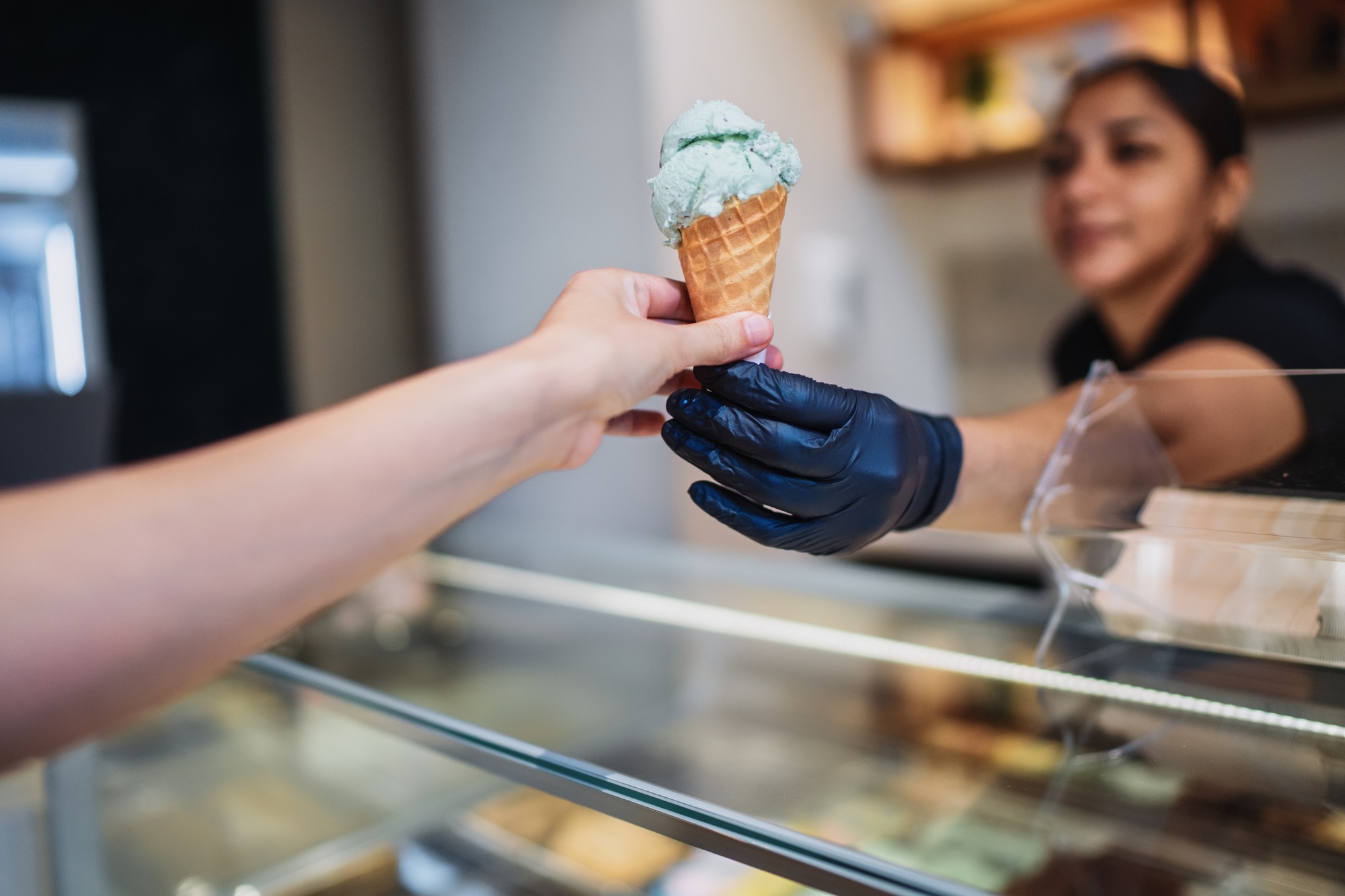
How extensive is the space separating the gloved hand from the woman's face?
3.56ft

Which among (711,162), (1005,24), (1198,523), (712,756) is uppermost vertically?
(1005,24)

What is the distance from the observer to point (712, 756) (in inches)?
23.4

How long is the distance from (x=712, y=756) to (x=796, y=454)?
199 mm

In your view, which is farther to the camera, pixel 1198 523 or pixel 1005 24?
pixel 1005 24

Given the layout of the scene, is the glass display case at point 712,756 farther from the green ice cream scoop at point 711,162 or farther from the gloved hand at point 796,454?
the green ice cream scoop at point 711,162

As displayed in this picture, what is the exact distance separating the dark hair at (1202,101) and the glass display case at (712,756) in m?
0.92

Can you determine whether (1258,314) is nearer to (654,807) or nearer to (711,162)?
(711,162)

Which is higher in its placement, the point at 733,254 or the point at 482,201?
the point at 482,201

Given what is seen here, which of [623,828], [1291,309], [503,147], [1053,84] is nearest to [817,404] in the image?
[623,828]

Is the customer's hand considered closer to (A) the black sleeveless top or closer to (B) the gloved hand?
(B) the gloved hand

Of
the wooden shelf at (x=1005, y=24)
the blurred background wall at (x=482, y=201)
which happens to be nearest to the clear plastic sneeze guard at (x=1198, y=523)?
the blurred background wall at (x=482, y=201)

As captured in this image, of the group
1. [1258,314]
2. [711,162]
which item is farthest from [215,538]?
[1258,314]

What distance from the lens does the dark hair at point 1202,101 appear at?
1412 millimetres

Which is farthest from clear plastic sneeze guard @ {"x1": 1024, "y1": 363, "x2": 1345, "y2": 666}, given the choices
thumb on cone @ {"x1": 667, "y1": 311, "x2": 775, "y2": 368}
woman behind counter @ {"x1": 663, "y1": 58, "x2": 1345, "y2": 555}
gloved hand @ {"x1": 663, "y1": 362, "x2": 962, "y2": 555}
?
thumb on cone @ {"x1": 667, "y1": 311, "x2": 775, "y2": 368}
